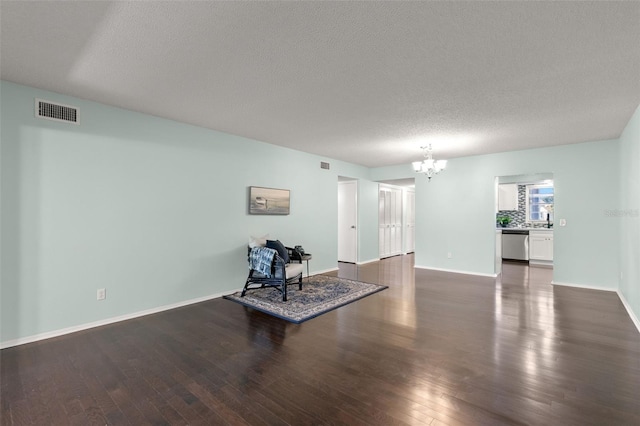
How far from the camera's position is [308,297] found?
179 inches

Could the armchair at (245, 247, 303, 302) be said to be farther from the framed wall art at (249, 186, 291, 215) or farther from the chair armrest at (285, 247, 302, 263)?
the framed wall art at (249, 186, 291, 215)

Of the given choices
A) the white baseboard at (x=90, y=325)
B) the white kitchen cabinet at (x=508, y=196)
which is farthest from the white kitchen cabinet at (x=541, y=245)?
the white baseboard at (x=90, y=325)

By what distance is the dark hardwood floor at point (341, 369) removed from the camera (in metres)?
1.94

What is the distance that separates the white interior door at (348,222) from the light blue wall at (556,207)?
124 cm

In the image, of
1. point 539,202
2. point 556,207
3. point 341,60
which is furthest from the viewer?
point 539,202

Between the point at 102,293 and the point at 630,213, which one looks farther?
the point at 630,213

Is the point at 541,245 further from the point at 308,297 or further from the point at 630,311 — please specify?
the point at 308,297

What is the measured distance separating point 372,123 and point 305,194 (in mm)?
2412

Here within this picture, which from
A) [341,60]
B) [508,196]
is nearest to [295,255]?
[341,60]

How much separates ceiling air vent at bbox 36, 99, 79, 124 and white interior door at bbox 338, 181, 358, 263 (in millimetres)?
5773

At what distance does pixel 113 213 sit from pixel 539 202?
1023cm

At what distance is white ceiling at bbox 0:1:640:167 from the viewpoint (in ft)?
6.26

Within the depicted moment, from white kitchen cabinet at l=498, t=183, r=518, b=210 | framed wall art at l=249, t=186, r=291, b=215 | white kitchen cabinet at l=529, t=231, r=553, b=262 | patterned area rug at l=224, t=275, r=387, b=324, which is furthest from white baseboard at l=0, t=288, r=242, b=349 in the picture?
white kitchen cabinet at l=498, t=183, r=518, b=210

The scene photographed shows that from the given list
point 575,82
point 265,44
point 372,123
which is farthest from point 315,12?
point 575,82
